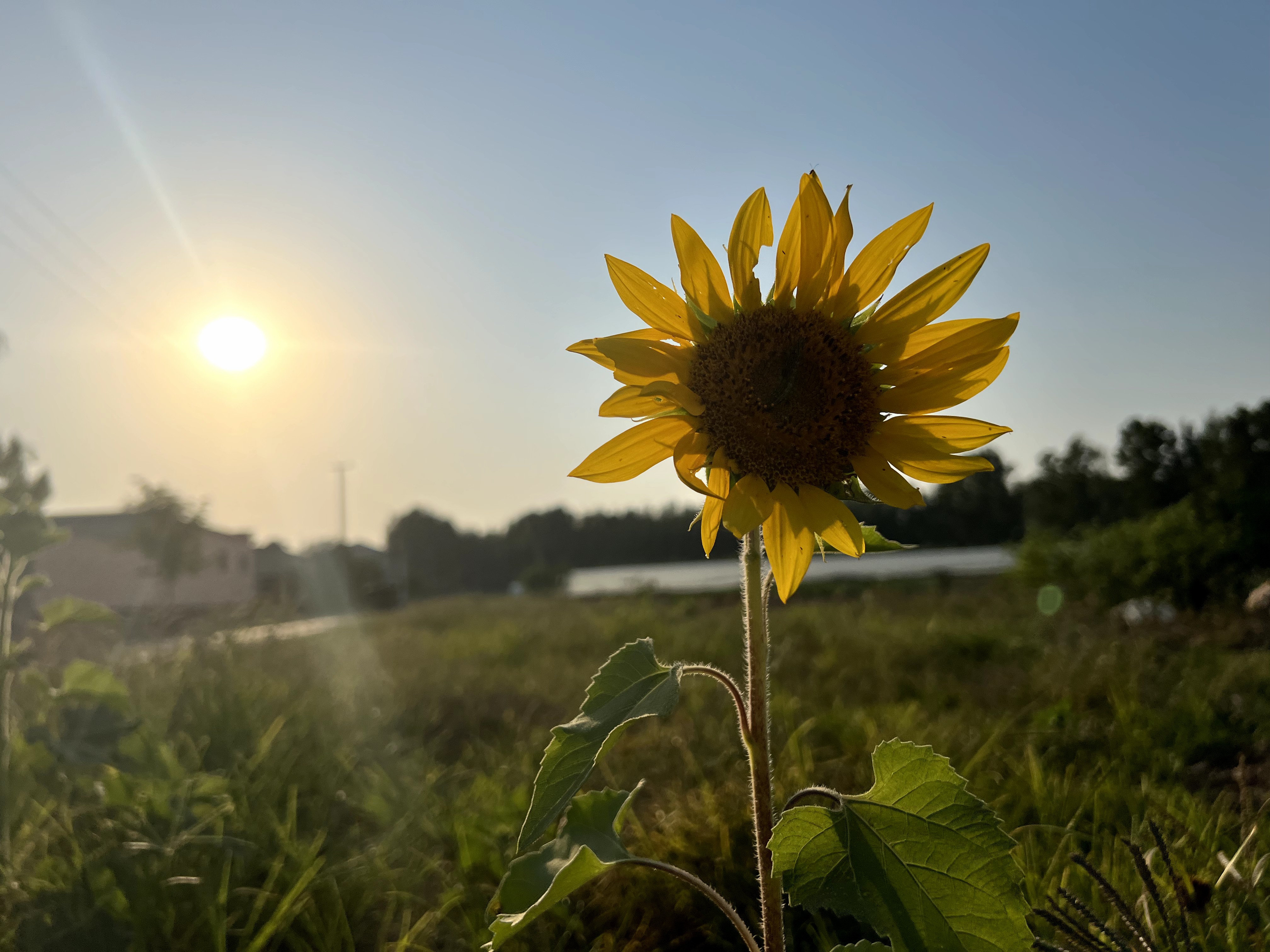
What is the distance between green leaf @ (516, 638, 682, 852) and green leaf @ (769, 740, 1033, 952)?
27 centimetres

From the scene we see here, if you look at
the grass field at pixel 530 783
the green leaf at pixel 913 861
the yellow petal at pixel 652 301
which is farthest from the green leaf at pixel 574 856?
the grass field at pixel 530 783

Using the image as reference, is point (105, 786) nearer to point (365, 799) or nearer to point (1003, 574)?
point (365, 799)

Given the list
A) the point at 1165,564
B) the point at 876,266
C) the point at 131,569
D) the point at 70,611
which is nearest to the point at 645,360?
the point at 876,266

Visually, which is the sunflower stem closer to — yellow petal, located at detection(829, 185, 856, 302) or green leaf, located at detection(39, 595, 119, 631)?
yellow petal, located at detection(829, 185, 856, 302)

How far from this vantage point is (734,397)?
1.22 m

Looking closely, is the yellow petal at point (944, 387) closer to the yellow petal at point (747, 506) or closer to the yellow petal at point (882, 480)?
the yellow petal at point (882, 480)

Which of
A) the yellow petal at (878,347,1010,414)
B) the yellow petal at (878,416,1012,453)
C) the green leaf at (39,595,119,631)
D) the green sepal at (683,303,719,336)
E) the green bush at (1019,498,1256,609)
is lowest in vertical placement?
the green bush at (1019,498,1256,609)

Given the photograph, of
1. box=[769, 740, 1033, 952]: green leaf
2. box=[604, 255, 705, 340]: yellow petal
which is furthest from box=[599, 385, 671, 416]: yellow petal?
box=[769, 740, 1033, 952]: green leaf

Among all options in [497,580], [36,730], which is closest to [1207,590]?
[36,730]

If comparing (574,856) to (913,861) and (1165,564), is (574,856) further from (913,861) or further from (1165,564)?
(1165,564)

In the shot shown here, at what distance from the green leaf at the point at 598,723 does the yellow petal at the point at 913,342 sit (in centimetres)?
58

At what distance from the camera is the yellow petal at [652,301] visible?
49.8 inches

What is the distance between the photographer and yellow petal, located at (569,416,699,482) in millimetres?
1254

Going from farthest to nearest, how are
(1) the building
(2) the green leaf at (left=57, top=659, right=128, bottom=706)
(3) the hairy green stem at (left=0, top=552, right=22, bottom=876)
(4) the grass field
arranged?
1. (1) the building
2. (2) the green leaf at (left=57, top=659, right=128, bottom=706)
3. (3) the hairy green stem at (left=0, top=552, right=22, bottom=876)
4. (4) the grass field
